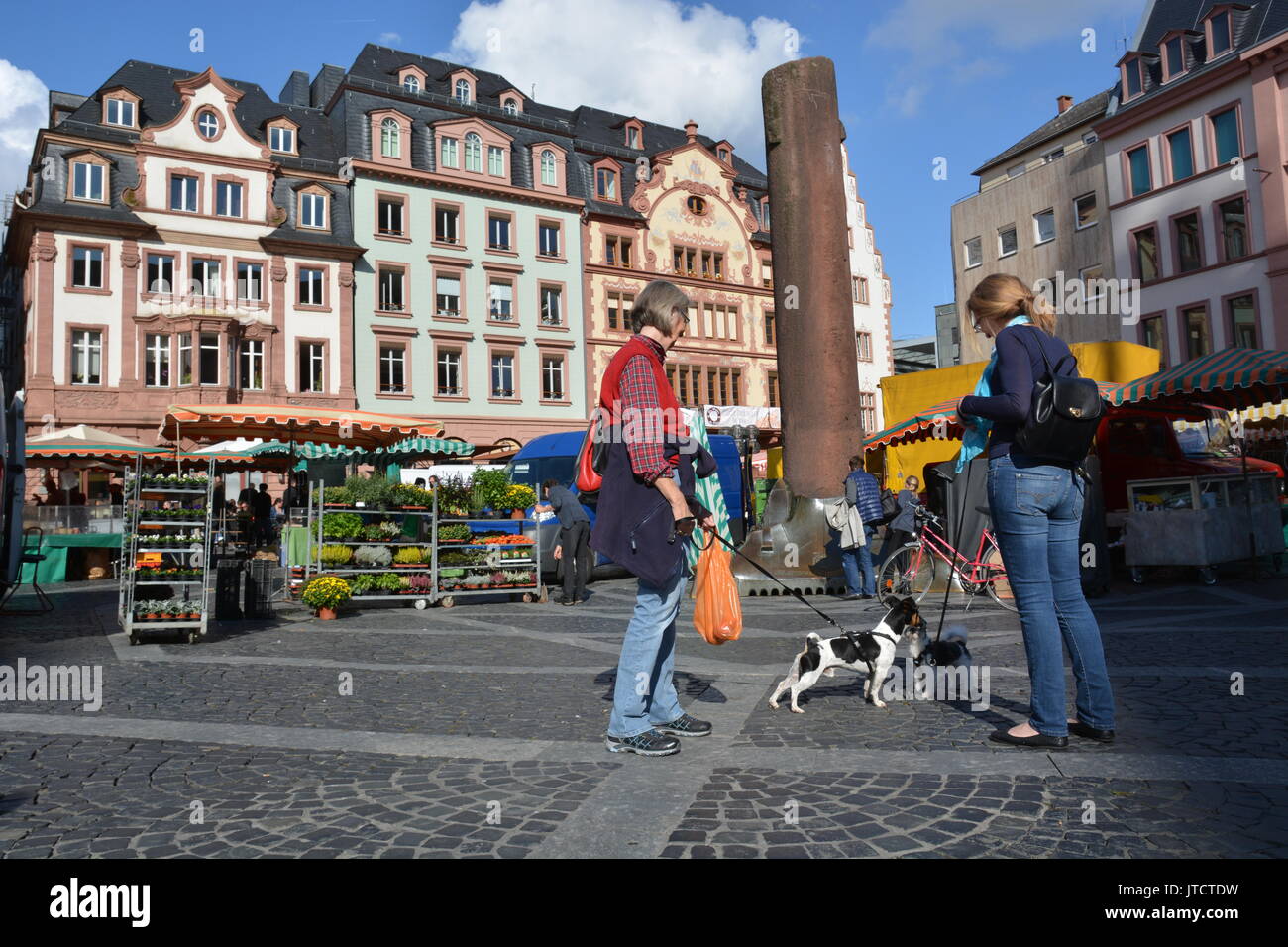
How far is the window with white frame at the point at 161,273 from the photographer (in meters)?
31.8

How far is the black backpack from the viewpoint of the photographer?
4.07 meters

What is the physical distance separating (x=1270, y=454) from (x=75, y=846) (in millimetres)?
24858

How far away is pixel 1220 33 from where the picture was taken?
31391 millimetres

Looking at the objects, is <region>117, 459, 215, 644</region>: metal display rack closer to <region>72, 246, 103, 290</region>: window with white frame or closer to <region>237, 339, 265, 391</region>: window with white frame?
<region>237, 339, 265, 391</region>: window with white frame

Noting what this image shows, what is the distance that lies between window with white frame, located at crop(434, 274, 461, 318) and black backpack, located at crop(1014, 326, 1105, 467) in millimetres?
35050

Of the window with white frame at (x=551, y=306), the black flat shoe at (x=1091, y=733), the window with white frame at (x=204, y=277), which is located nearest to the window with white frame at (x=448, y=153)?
the window with white frame at (x=551, y=306)

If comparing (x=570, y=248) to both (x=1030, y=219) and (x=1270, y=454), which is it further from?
(x=1270, y=454)

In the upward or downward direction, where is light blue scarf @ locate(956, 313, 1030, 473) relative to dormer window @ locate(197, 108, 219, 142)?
downward

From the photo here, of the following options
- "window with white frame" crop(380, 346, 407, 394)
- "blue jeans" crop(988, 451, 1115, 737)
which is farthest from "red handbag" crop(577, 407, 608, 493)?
"window with white frame" crop(380, 346, 407, 394)

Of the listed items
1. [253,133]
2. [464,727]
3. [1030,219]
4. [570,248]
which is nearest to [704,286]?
[570,248]

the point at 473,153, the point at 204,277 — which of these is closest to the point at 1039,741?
the point at 204,277

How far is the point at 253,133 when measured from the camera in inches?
1389

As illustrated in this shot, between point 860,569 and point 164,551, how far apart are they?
7.97m

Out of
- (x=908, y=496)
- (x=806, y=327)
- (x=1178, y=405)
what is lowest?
(x=908, y=496)
